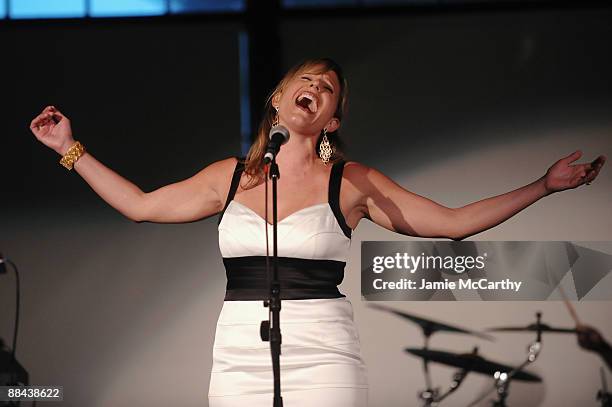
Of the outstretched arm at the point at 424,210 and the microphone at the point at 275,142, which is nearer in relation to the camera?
the microphone at the point at 275,142

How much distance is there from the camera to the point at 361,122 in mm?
4531

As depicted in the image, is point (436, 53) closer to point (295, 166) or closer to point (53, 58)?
point (295, 166)

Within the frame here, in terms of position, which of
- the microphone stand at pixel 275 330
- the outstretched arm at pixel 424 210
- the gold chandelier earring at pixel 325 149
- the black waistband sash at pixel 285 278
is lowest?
the microphone stand at pixel 275 330

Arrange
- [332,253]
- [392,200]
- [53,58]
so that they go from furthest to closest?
[53,58] → [392,200] → [332,253]

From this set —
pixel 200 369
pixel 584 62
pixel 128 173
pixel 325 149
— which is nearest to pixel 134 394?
pixel 200 369

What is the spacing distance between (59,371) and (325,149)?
7.08ft

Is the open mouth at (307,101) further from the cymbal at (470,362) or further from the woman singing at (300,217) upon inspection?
the cymbal at (470,362)

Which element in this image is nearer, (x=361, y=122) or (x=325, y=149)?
(x=325, y=149)

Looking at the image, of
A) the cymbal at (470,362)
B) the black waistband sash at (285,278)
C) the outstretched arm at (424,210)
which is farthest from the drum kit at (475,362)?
the black waistband sash at (285,278)

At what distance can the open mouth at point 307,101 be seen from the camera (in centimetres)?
318

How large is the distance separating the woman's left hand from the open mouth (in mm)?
823

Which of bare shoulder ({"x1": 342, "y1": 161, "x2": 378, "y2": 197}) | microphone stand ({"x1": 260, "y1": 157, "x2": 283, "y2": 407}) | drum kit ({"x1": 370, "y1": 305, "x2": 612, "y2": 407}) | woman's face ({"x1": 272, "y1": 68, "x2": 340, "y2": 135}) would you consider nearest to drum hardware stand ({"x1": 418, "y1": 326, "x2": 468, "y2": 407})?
drum kit ({"x1": 370, "y1": 305, "x2": 612, "y2": 407})

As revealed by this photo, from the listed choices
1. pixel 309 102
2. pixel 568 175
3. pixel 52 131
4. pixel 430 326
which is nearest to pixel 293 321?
pixel 309 102

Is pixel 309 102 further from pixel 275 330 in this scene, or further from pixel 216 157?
pixel 216 157
